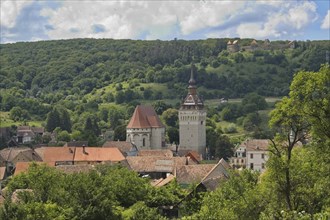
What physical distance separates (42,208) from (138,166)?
4185 centimetres

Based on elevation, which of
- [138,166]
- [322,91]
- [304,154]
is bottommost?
[138,166]

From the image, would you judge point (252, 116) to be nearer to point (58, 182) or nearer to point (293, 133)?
point (58, 182)

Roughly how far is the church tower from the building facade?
16.1ft

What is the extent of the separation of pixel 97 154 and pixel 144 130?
1984cm

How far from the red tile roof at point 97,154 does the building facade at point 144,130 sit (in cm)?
1784

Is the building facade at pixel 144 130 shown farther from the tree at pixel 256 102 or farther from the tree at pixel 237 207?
the tree at pixel 237 207

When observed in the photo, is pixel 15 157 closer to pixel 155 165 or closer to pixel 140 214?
pixel 155 165

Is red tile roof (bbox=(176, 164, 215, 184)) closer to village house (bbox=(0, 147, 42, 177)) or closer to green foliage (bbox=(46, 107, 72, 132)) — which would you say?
village house (bbox=(0, 147, 42, 177))

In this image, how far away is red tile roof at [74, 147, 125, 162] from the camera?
86938 millimetres

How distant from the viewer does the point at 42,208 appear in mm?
35469

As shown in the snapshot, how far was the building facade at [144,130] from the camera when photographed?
107m

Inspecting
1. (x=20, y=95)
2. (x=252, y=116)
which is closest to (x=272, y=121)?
(x=252, y=116)

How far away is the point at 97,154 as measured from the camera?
88.3 metres

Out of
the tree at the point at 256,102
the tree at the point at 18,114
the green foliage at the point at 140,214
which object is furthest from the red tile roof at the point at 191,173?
the tree at the point at 256,102
